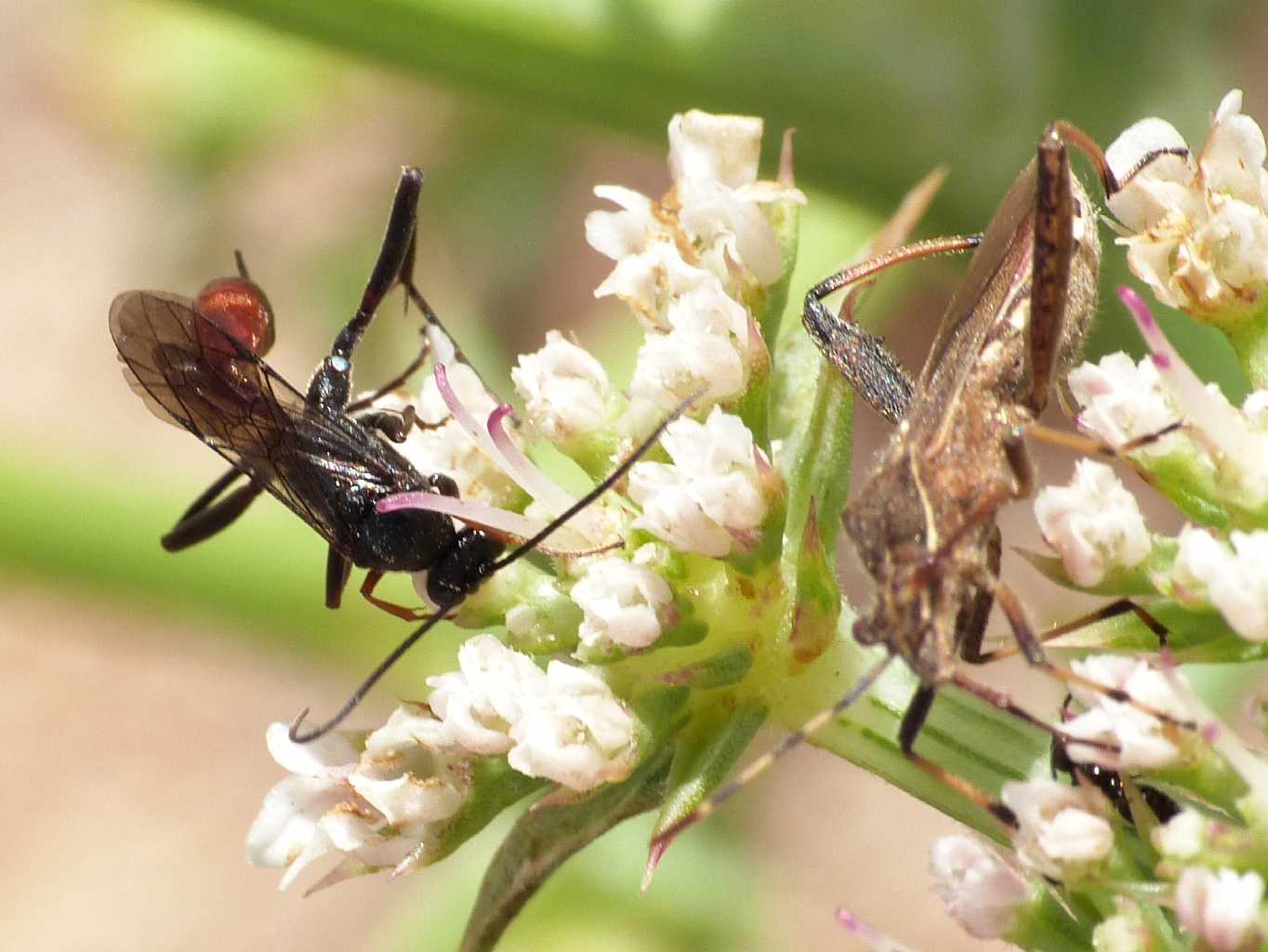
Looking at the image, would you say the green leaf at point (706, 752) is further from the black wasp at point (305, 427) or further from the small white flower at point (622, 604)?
the black wasp at point (305, 427)

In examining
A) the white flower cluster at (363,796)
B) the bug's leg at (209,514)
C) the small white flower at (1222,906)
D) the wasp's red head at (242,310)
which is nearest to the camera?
the small white flower at (1222,906)

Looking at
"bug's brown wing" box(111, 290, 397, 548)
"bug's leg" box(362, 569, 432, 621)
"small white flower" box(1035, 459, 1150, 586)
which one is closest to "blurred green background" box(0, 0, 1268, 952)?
"bug's brown wing" box(111, 290, 397, 548)

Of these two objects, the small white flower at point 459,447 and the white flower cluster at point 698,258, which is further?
the small white flower at point 459,447

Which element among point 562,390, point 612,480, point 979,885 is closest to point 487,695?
point 612,480

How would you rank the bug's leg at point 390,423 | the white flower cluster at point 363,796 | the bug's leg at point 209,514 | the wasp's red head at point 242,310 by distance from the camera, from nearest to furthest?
the white flower cluster at point 363,796 < the bug's leg at point 390,423 < the bug's leg at point 209,514 < the wasp's red head at point 242,310

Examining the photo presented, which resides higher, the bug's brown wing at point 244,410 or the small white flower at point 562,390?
the small white flower at point 562,390

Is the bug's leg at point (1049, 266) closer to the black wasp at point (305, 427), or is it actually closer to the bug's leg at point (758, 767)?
the bug's leg at point (758, 767)

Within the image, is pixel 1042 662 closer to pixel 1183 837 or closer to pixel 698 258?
pixel 1183 837

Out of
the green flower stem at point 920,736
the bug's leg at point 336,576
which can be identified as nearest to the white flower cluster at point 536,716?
the green flower stem at point 920,736

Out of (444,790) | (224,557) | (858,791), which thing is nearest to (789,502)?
(444,790)
